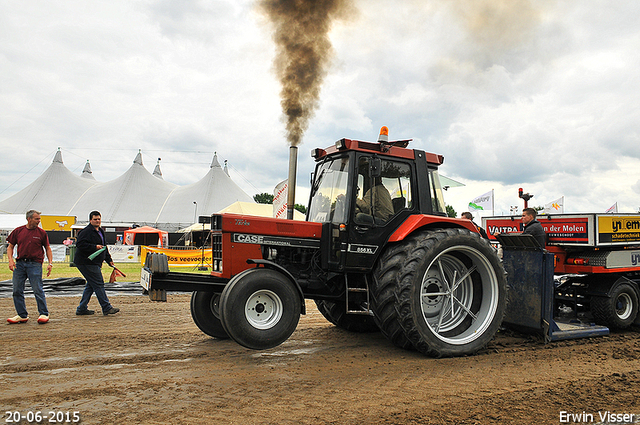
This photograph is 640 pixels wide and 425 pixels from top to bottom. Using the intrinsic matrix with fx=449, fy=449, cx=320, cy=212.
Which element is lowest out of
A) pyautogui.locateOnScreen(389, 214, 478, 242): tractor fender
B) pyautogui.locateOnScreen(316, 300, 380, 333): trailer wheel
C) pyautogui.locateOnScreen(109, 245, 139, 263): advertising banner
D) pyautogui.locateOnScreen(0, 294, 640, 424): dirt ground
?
pyautogui.locateOnScreen(0, 294, 640, 424): dirt ground

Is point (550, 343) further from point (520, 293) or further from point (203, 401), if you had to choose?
point (203, 401)

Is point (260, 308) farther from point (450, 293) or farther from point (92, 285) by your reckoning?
point (92, 285)

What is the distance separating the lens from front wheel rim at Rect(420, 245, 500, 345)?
17.2ft

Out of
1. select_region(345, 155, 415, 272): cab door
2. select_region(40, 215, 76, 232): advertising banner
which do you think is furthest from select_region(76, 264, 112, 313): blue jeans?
select_region(40, 215, 76, 232): advertising banner

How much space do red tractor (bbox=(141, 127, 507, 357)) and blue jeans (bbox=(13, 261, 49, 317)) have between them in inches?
105

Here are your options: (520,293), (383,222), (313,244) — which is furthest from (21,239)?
(520,293)

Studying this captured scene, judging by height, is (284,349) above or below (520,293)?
below

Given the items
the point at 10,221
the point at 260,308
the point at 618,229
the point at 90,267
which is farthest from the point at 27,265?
the point at 10,221

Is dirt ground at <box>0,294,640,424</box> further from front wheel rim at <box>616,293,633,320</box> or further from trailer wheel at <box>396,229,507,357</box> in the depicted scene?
front wheel rim at <box>616,293,633,320</box>

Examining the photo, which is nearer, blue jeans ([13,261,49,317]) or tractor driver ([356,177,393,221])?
tractor driver ([356,177,393,221])

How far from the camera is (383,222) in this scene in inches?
200

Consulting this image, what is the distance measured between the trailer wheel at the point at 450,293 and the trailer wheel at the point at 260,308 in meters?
1.16

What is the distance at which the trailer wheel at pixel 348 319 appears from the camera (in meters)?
6.04

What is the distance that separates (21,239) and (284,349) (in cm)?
429
